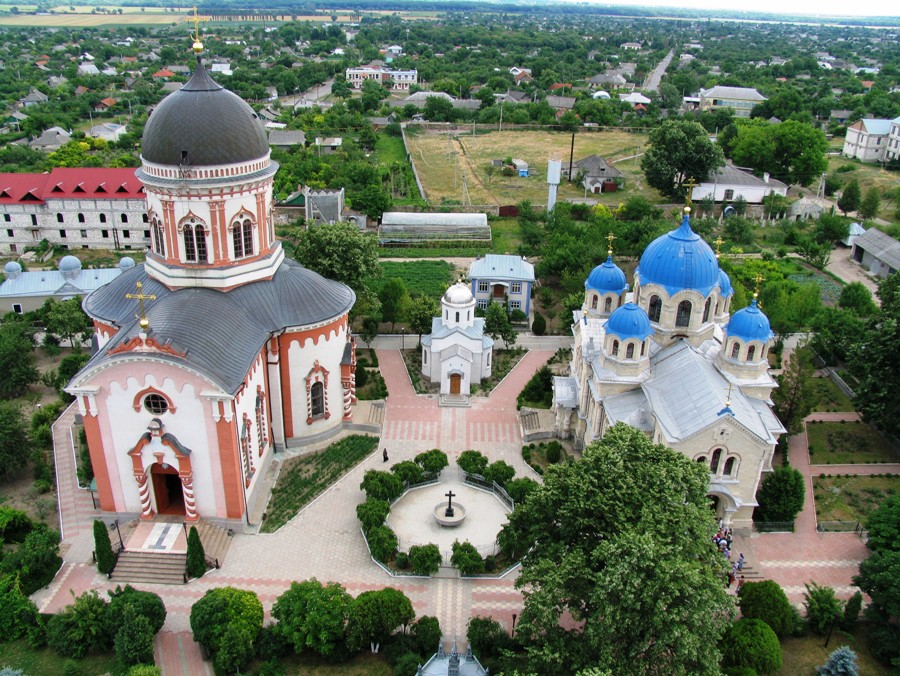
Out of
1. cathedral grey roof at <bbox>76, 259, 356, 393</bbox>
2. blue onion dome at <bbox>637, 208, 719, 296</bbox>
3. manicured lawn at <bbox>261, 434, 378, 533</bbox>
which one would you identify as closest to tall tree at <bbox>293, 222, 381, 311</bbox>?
cathedral grey roof at <bbox>76, 259, 356, 393</bbox>

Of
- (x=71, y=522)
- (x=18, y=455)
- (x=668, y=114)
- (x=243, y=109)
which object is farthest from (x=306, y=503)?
(x=668, y=114)

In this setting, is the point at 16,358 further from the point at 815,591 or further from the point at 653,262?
the point at 815,591

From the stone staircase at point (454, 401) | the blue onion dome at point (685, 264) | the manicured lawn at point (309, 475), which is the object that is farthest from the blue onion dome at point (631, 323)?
the manicured lawn at point (309, 475)

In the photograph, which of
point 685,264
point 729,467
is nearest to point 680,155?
point 685,264

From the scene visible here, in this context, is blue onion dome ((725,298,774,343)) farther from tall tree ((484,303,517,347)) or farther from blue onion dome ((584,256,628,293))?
tall tree ((484,303,517,347))

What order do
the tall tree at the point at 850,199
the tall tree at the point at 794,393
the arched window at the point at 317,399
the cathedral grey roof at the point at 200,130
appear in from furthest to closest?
the tall tree at the point at 850,199 < the tall tree at the point at 794,393 < the arched window at the point at 317,399 < the cathedral grey roof at the point at 200,130

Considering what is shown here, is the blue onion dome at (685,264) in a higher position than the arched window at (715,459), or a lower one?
higher

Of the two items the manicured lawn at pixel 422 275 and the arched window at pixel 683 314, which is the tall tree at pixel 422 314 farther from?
the arched window at pixel 683 314
